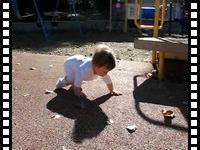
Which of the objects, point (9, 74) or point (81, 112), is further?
point (81, 112)

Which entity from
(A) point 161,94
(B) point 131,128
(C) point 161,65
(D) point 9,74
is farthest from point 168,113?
(D) point 9,74

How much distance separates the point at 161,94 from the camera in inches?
172

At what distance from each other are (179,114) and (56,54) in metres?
3.63

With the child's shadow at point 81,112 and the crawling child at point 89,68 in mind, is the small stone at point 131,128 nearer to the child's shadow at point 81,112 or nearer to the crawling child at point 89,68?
the child's shadow at point 81,112

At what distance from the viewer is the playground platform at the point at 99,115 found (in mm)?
3053

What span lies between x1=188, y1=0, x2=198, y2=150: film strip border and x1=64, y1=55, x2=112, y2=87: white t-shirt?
76.2 inches

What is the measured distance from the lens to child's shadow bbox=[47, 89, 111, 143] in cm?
324

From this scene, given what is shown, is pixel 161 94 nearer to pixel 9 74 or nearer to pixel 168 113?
pixel 168 113

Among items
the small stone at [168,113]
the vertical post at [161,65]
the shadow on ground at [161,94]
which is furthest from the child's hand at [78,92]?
the vertical post at [161,65]

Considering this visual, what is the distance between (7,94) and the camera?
2104mm

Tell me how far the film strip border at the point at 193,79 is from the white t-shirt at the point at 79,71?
1.94m

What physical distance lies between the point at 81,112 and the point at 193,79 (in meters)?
1.70

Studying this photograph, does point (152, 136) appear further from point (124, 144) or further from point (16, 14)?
point (16, 14)

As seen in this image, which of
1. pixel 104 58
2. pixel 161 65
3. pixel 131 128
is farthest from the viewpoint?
pixel 161 65
